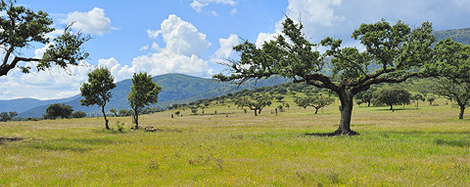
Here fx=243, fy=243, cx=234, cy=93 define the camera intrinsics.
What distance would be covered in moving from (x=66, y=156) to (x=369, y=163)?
15.7m

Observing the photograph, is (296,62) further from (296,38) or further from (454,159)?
(454,159)

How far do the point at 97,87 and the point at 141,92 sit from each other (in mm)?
5834

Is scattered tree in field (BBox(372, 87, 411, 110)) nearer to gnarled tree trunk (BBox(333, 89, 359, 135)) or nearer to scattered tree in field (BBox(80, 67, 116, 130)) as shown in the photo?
gnarled tree trunk (BBox(333, 89, 359, 135))

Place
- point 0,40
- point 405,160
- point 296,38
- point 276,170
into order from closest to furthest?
1. point 276,170
2. point 405,160
3. point 0,40
4. point 296,38

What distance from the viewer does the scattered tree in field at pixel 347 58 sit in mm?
20641

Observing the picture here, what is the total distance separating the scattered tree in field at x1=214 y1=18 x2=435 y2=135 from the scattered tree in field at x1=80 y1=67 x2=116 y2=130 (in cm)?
1976

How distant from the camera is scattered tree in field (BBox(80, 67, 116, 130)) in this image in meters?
33.4

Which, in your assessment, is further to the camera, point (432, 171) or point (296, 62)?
point (296, 62)

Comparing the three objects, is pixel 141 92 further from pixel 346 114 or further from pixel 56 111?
pixel 56 111

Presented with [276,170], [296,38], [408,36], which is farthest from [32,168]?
[408,36]

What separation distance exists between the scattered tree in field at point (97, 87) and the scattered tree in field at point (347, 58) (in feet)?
64.8

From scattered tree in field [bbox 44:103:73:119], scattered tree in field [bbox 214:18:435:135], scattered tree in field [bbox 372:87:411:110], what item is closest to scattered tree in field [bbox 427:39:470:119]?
scattered tree in field [bbox 214:18:435:135]

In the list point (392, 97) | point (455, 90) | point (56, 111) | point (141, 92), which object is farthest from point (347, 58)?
point (56, 111)

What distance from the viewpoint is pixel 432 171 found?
30.0ft
